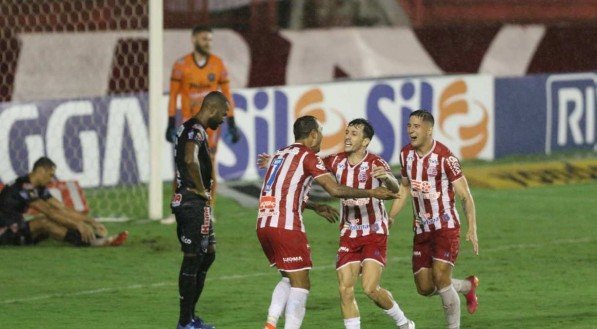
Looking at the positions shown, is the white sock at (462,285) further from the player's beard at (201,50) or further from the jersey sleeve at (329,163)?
the player's beard at (201,50)

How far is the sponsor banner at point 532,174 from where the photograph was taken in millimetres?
21078

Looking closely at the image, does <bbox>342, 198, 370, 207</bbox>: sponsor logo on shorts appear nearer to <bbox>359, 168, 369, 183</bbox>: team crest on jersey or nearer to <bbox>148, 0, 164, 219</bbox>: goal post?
<bbox>359, 168, 369, 183</bbox>: team crest on jersey

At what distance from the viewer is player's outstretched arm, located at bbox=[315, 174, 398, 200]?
399 inches

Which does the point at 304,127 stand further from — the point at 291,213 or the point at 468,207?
the point at 468,207

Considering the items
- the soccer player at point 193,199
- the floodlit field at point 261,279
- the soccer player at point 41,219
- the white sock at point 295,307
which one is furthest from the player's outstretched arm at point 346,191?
the soccer player at point 41,219

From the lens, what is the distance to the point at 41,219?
15.8 m

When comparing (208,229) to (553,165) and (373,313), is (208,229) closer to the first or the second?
(373,313)

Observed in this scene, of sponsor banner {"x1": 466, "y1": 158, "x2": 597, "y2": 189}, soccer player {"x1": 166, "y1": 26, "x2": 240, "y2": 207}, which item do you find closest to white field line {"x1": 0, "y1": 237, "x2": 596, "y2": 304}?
soccer player {"x1": 166, "y1": 26, "x2": 240, "y2": 207}

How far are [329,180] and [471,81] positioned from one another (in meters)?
13.2

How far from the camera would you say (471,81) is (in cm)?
2317

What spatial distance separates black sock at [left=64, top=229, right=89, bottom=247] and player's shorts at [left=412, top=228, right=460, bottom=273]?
551cm

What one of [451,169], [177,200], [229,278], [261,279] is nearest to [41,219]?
[229,278]

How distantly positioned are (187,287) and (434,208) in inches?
71.3

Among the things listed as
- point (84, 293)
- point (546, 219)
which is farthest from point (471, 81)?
point (84, 293)
